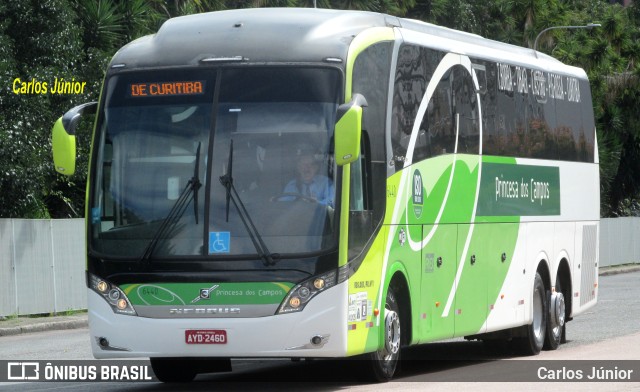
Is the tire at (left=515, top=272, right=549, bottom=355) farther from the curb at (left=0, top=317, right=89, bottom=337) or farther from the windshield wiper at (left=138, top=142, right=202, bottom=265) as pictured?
the curb at (left=0, top=317, right=89, bottom=337)

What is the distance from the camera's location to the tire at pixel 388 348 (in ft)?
43.2

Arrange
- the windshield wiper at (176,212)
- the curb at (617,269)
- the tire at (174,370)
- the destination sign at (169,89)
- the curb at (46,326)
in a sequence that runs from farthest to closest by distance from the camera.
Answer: the curb at (617,269) → the curb at (46,326) → the tire at (174,370) → the destination sign at (169,89) → the windshield wiper at (176,212)

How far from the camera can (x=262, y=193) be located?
12180 millimetres

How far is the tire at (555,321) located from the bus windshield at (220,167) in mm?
6695

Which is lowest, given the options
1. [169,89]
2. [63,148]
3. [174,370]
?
[174,370]

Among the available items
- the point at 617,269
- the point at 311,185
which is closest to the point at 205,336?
the point at 311,185

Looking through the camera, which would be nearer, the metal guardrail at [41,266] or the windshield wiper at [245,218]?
the windshield wiper at [245,218]

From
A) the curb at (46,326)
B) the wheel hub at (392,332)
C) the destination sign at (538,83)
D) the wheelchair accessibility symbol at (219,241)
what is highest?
the destination sign at (538,83)

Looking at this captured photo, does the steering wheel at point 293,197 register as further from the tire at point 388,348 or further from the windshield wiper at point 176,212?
the tire at point 388,348

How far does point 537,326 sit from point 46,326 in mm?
10567

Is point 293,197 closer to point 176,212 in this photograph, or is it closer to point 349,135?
point 349,135

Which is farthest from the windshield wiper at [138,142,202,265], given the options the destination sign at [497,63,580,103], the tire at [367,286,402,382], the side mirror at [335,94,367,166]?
the destination sign at [497,63,580,103]

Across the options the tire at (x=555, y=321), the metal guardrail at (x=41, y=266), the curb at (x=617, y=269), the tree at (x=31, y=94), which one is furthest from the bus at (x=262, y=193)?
the curb at (x=617, y=269)

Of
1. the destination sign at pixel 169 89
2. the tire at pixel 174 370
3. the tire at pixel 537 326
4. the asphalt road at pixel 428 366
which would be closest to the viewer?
the destination sign at pixel 169 89
